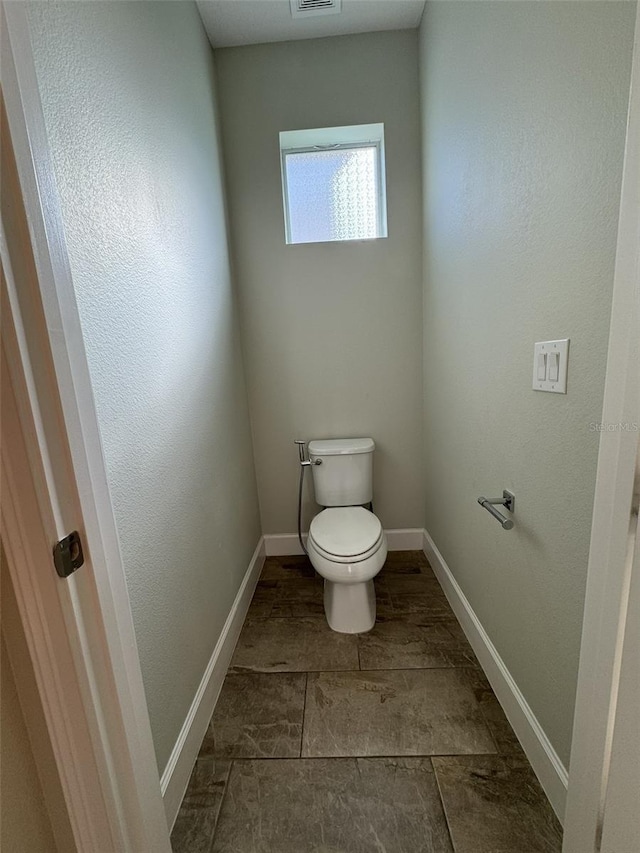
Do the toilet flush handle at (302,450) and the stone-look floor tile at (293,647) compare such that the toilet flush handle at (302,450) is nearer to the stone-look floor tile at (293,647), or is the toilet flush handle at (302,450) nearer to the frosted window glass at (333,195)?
the stone-look floor tile at (293,647)

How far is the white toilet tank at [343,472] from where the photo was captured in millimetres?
1933

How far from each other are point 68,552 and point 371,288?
1.81 metres

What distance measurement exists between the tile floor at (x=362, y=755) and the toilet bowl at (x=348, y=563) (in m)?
0.08

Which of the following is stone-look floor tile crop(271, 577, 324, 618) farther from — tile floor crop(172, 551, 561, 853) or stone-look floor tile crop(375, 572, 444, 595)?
stone-look floor tile crop(375, 572, 444, 595)

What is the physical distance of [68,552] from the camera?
54cm

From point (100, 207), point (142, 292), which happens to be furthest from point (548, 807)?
point (100, 207)

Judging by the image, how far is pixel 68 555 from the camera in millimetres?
535

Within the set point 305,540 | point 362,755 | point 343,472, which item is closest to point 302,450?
point 343,472

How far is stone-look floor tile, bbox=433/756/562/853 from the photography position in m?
0.90

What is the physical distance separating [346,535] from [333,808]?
828mm

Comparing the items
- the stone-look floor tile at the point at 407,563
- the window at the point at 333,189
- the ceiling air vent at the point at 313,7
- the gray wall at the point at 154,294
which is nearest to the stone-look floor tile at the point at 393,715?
the gray wall at the point at 154,294

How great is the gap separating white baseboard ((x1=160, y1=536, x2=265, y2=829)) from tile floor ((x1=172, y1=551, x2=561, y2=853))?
0.03 meters

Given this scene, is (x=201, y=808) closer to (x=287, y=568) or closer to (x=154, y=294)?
(x=287, y=568)

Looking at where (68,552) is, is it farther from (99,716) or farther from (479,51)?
(479,51)
